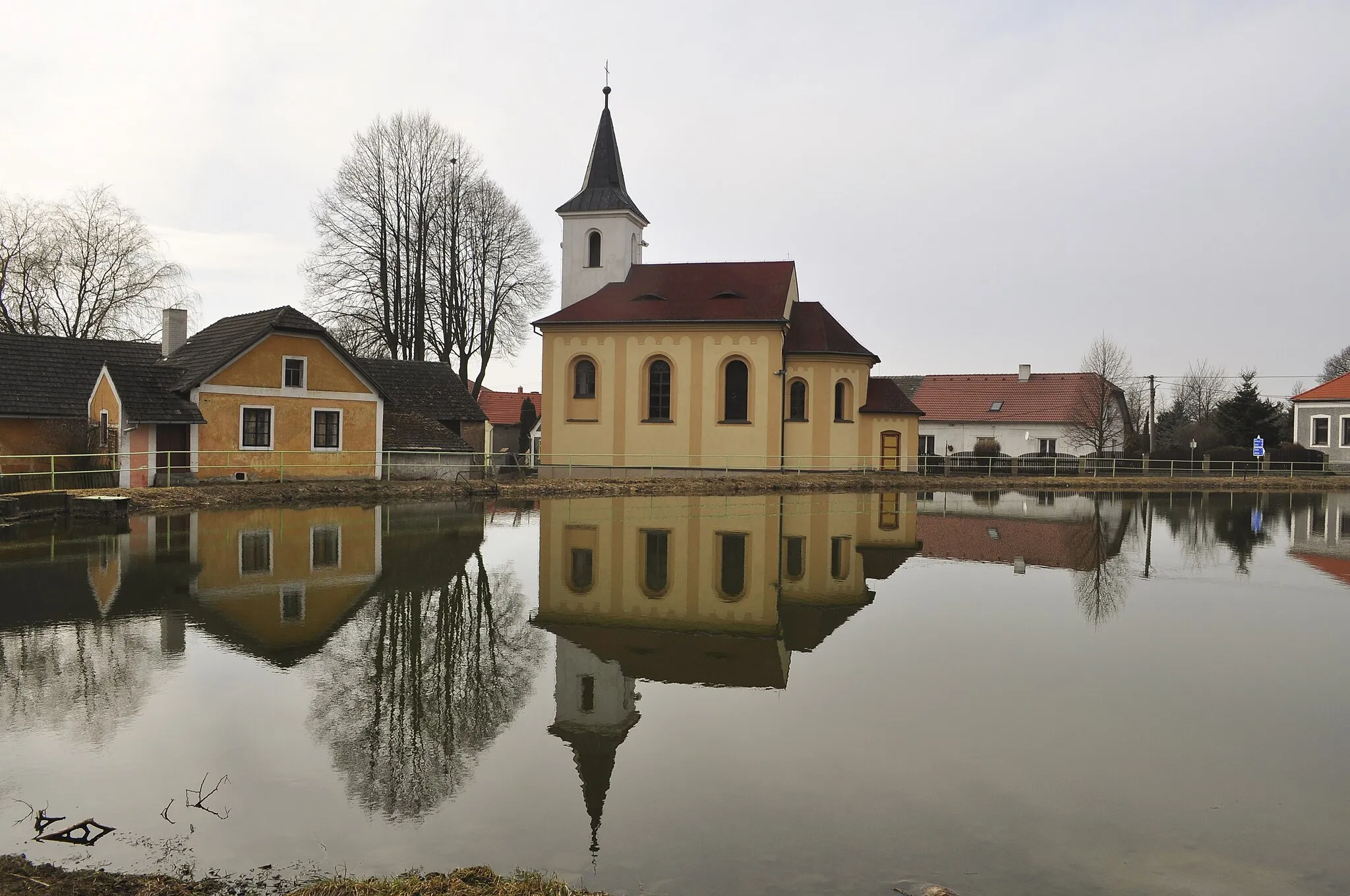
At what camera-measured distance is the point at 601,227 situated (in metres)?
40.8

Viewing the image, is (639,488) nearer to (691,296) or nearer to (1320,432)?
(691,296)

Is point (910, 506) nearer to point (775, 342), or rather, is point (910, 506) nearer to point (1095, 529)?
point (1095, 529)

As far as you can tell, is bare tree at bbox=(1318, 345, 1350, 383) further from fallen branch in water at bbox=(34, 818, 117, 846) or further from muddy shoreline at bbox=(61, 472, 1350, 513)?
fallen branch in water at bbox=(34, 818, 117, 846)

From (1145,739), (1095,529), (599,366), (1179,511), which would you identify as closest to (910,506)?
(1095,529)

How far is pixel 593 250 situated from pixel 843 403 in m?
13.0

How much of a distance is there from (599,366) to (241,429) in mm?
14472

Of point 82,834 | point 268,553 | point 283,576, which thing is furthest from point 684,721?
point 268,553

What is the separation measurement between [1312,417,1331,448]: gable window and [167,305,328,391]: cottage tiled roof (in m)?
51.3

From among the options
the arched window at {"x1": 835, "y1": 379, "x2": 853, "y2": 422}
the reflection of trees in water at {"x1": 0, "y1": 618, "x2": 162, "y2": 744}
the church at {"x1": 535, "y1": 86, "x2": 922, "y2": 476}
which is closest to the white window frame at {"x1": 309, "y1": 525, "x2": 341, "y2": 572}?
the reflection of trees in water at {"x1": 0, "y1": 618, "x2": 162, "y2": 744}

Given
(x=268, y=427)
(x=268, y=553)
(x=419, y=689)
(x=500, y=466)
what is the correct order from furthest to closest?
(x=500, y=466) < (x=268, y=427) < (x=268, y=553) < (x=419, y=689)

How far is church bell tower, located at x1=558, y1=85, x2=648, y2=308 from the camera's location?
4062cm

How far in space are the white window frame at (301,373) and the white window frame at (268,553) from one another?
12269 mm

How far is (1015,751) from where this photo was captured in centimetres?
636

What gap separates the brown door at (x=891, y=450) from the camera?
39.1 meters
